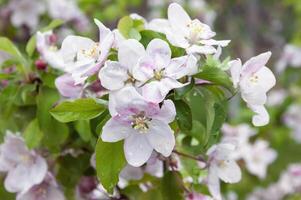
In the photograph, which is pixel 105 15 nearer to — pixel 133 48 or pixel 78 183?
pixel 78 183

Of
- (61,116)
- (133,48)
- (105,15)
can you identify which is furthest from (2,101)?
(105,15)

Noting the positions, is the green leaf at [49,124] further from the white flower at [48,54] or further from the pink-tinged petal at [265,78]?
the pink-tinged petal at [265,78]

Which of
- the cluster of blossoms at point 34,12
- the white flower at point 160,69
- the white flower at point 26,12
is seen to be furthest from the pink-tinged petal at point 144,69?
the white flower at point 26,12

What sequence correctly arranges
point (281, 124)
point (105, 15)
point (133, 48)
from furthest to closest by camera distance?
point (281, 124) → point (105, 15) → point (133, 48)

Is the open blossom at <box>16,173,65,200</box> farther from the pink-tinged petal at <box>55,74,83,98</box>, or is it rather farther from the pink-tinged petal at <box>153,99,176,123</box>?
the pink-tinged petal at <box>153,99,176,123</box>

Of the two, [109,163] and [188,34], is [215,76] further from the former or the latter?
[109,163]
